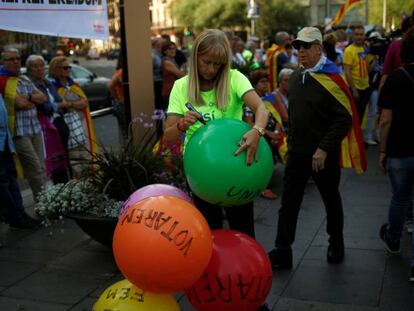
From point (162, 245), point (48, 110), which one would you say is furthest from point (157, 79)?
point (162, 245)

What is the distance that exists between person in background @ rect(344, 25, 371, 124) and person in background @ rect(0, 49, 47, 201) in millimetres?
5471

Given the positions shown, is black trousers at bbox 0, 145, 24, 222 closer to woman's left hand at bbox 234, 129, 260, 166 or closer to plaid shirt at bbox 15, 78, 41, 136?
plaid shirt at bbox 15, 78, 41, 136

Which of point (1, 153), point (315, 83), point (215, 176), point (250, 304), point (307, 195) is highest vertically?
point (315, 83)

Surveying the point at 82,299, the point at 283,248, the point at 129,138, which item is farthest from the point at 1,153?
the point at 283,248

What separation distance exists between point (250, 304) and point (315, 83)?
73.3 inches

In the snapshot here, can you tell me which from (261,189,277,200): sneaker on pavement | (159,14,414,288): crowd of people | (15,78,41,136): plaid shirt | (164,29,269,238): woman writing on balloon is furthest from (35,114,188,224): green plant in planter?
(261,189,277,200): sneaker on pavement

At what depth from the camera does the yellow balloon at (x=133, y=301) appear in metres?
3.13

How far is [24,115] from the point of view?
6.27 meters

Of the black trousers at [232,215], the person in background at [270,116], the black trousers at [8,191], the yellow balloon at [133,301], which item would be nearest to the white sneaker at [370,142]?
the person in background at [270,116]

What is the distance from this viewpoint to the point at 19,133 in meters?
6.21

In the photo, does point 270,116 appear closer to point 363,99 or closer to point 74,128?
point 74,128

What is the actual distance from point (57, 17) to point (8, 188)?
5.64 feet

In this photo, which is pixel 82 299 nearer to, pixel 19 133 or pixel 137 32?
pixel 19 133

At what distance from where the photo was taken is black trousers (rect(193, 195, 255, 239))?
3.77 meters
